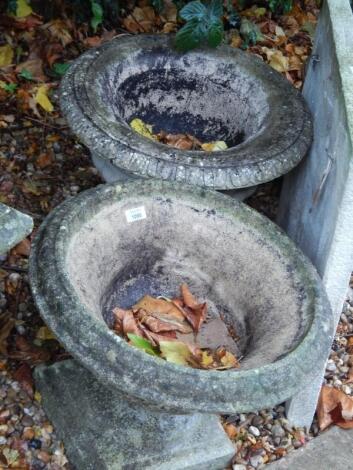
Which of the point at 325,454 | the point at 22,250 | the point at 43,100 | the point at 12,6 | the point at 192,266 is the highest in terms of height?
the point at 12,6

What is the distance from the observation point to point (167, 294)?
8.88 feet

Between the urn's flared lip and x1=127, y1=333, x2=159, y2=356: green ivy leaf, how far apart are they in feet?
1.13

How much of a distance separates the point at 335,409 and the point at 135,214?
4.09 feet

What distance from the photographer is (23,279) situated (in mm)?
3213

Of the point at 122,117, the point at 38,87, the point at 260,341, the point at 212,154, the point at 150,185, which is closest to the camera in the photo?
the point at 260,341

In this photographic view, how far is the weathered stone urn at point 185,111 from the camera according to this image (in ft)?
8.54

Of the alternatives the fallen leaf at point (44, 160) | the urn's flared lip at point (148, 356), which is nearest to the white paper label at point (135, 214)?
the urn's flared lip at point (148, 356)

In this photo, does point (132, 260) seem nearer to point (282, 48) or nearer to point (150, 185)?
point (150, 185)

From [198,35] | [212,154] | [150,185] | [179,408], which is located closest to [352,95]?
[212,154]

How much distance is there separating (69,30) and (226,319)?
2462 millimetres

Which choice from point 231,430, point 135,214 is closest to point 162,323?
point 135,214

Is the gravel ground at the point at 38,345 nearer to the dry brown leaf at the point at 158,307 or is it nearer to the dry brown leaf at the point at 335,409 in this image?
the dry brown leaf at the point at 335,409

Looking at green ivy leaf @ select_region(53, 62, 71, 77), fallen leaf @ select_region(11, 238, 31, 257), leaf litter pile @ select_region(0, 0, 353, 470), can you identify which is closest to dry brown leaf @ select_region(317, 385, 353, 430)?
leaf litter pile @ select_region(0, 0, 353, 470)

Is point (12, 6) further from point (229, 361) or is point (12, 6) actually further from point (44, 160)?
point (229, 361)
